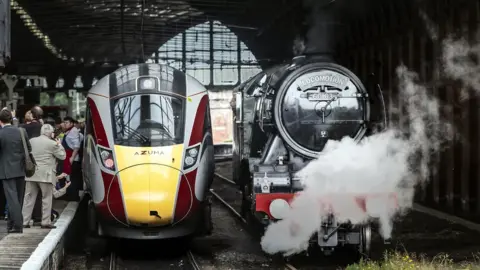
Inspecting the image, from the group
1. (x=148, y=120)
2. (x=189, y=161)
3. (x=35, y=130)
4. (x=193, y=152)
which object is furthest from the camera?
(x=35, y=130)

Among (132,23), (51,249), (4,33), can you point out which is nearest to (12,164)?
(51,249)

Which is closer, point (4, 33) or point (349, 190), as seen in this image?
point (349, 190)

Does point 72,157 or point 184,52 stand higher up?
point 184,52

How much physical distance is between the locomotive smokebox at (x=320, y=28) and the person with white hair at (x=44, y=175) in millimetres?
4041

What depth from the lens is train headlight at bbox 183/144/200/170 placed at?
9680mm

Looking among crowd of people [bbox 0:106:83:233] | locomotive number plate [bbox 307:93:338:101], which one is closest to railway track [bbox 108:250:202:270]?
crowd of people [bbox 0:106:83:233]

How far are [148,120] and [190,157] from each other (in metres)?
0.80

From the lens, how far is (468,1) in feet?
44.8

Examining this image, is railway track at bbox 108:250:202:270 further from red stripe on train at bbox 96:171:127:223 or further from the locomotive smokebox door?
the locomotive smokebox door

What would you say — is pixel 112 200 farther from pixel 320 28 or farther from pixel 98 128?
pixel 320 28

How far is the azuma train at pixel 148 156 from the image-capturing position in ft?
30.8

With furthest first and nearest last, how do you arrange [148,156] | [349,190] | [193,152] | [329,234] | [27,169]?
[193,152]
[148,156]
[329,234]
[349,190]
[27,169]

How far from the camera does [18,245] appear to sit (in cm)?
849

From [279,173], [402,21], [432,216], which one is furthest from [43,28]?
[279,173]
